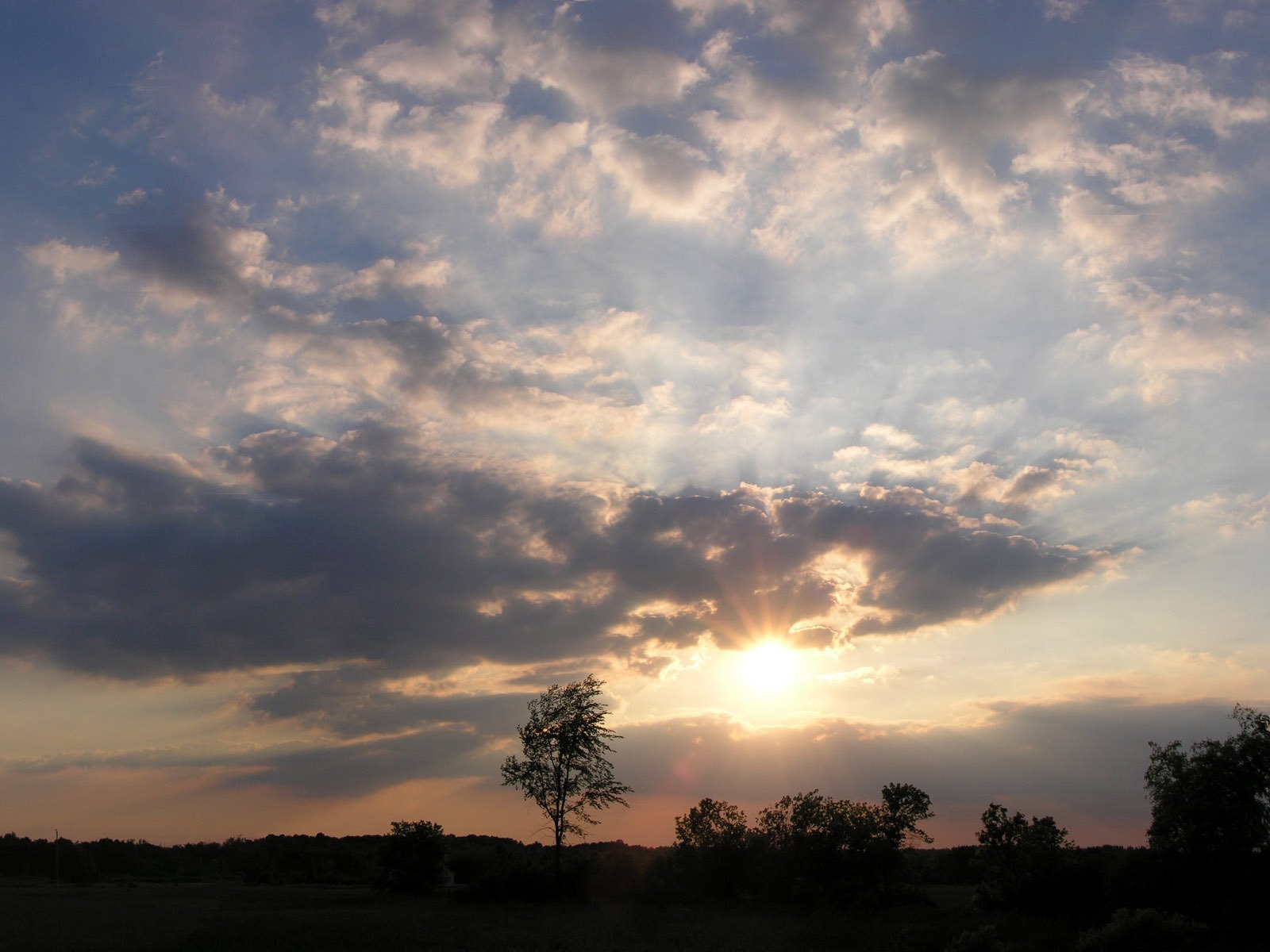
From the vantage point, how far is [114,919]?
150 feet

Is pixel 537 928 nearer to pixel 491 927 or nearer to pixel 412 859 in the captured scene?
pixel 491 927

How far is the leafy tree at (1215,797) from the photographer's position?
3372 centimetres

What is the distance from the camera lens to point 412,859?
65250 millimetres

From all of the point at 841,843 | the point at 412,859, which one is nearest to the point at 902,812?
the point at 841,843

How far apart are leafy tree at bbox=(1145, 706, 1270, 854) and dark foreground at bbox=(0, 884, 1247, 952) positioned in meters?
5.50

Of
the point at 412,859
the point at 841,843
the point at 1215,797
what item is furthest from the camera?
the point at 412,859

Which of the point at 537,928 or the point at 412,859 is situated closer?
the point at 537,928

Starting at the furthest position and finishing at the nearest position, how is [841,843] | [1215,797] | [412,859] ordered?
[412,859] → [841,843] → [1215,797]

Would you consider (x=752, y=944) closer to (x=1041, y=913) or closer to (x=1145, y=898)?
(x=1041, y=913)

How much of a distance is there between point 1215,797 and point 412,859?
5464 centimetres

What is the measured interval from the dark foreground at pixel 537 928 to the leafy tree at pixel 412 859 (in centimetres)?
913

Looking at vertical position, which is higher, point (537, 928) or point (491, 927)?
point (491, 927)

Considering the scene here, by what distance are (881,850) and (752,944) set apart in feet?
56.6

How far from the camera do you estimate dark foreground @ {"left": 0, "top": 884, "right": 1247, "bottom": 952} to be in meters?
33.3
